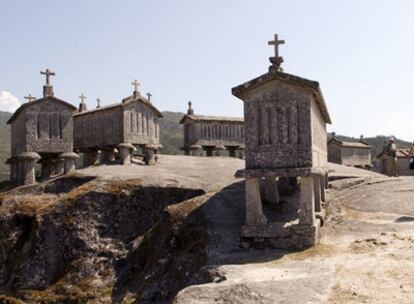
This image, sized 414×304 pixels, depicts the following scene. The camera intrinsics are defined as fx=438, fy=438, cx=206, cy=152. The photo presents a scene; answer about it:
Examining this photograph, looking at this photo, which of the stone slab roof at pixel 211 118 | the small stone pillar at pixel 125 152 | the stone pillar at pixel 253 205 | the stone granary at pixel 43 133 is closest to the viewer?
the stone pillar at pixel 253 205

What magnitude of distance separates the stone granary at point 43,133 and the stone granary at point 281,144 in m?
12.4

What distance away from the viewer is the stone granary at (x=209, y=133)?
3381 centimetres

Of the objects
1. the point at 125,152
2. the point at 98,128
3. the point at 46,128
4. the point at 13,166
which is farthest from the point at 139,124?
the point at 13,166

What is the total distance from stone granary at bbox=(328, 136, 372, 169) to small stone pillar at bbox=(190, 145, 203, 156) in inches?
640

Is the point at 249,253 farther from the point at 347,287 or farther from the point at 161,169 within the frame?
Answer: the point at 161,169

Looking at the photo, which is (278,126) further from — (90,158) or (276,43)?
(90,158)

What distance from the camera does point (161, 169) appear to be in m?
25.7

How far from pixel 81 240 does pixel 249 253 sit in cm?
766

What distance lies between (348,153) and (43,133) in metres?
31.5

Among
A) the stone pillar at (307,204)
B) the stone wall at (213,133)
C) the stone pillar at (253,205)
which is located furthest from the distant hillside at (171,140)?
the stone pillar at (307,204)

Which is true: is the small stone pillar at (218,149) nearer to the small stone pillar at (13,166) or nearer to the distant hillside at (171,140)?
the small stone pillar at (13,166)

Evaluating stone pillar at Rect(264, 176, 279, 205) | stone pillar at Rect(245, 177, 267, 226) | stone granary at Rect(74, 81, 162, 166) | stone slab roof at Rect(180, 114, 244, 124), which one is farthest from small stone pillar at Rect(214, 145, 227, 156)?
stone pillar at Rect(245, 177, 267, 226)

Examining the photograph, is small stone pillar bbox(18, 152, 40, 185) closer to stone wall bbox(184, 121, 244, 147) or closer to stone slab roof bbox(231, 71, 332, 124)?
stone slab roof bbox(231, 71, 332, 124)

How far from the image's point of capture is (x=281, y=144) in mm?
15258
